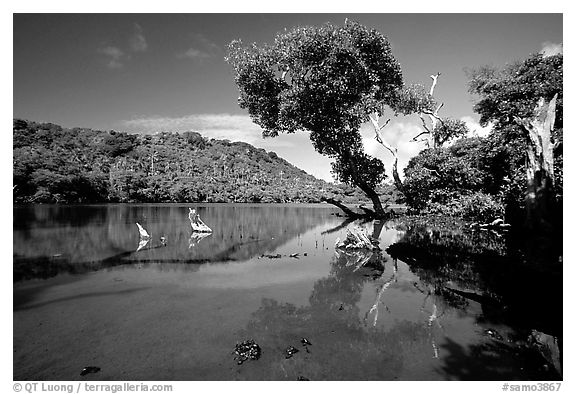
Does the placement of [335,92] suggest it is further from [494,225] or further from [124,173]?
[124,173]

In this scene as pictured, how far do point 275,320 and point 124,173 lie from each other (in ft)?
326

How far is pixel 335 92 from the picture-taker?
746 inches

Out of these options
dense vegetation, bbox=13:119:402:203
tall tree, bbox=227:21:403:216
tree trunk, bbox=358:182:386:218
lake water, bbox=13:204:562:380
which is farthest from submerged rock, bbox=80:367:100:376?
dense vegetation, bbox=13:119:402:203

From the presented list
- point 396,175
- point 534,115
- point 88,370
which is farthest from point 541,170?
point 88,370

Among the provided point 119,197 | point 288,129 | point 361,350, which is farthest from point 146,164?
point 361,350

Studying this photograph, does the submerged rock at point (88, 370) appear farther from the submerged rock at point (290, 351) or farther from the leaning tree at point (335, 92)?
the leaning tree at point (335, 92)

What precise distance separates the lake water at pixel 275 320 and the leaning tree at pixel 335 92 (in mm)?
12548

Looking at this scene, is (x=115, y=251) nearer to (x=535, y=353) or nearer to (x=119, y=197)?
(x=535, y=353)

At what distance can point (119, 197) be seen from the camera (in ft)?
252

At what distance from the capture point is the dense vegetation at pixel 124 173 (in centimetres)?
5678

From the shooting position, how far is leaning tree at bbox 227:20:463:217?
1828cm

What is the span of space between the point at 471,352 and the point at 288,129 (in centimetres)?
2049

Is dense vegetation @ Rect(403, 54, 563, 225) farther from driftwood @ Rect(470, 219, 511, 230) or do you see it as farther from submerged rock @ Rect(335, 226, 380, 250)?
submerged rock @ Rect(335, 226, 380, 250)

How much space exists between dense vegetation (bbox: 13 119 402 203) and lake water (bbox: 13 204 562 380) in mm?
56733
